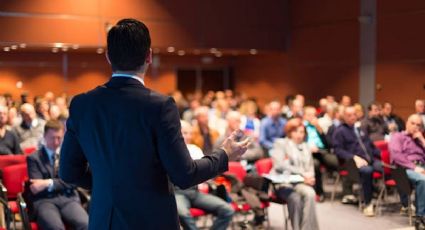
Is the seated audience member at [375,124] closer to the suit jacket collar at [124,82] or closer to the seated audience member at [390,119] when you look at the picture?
the seated audience member at [390,119]

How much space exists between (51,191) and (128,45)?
3.72 meters

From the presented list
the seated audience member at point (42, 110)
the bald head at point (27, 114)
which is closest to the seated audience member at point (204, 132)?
the bald head at point (27, 114)

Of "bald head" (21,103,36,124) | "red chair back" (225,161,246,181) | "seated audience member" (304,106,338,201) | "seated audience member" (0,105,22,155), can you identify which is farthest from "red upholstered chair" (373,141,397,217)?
"bald head" (21,103,36,124)

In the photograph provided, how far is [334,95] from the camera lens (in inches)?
611

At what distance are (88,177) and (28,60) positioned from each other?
1573cm

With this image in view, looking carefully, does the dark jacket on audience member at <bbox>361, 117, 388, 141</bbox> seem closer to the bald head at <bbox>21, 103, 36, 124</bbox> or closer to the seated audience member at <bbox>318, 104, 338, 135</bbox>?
the seated audience member at <bbox>318, 104, 338, 135</bbox>

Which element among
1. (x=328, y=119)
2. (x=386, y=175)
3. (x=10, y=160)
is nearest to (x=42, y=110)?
(x=10, y=160)

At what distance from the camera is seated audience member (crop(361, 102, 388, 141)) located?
10059 millimetres

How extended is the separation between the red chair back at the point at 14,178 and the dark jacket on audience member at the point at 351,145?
15.2ft

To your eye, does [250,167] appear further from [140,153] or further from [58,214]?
[140,153]

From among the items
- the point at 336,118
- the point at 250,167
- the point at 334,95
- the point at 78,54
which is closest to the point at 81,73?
the point at 78,54

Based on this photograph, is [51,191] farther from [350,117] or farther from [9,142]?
[350,117]

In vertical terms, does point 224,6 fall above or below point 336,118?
above

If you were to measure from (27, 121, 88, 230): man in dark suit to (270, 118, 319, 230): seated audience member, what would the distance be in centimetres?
238
